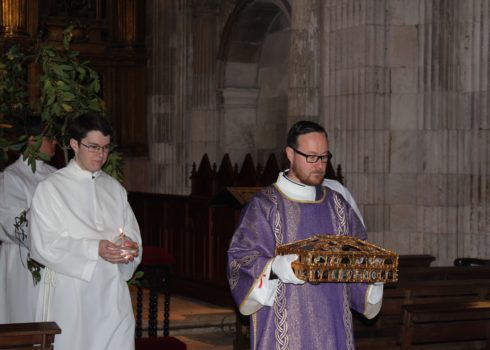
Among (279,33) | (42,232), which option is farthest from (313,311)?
(279,33)

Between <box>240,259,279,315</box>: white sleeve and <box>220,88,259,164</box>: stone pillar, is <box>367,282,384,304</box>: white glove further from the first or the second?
<box>220,88,259,164</box>: stone pillar

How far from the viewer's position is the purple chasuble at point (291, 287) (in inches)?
167

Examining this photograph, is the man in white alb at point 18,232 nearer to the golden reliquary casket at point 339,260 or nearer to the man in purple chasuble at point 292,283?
the man in purple chasuble at point 292,283

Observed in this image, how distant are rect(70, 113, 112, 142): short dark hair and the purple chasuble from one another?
888 millimetres

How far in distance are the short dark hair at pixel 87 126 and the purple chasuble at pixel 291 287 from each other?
89cm

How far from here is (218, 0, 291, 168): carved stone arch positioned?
15664 millimetres

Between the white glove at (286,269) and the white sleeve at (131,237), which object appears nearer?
the white glove at (286,269)

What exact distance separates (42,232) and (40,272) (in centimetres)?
63

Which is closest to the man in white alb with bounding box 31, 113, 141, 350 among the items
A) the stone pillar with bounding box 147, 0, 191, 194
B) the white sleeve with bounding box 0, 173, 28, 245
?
the white sleeve with bounding box 0, 173, 28, 245

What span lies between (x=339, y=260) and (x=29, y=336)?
1419 millimetres

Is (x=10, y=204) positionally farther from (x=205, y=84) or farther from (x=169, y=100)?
(x=169, y=100)

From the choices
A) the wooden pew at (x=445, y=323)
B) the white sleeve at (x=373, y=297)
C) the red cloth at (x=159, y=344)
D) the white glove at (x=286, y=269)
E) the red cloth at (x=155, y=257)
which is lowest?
the red cloth at (x=159, y=344)

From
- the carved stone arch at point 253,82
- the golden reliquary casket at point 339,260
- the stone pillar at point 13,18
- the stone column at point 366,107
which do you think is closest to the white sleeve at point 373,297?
the golden reliquary casket at point 339,260

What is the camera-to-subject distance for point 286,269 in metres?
4.00
